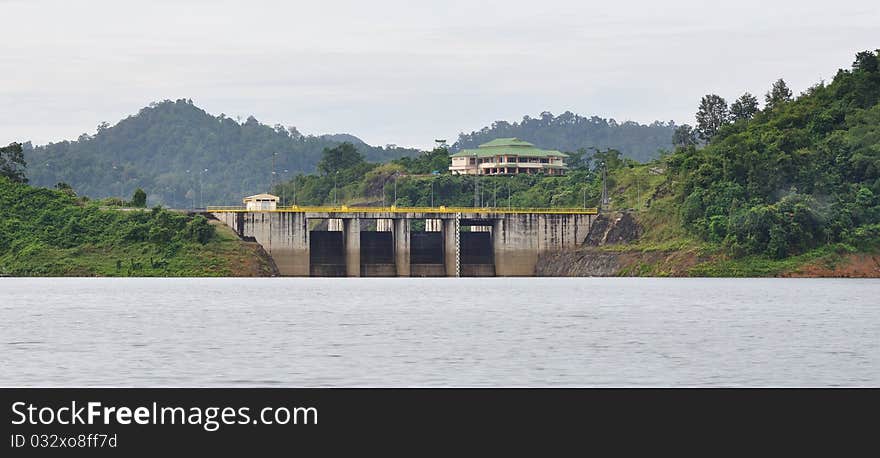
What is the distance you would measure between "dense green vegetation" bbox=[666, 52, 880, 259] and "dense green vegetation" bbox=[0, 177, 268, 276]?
52696 millimetres

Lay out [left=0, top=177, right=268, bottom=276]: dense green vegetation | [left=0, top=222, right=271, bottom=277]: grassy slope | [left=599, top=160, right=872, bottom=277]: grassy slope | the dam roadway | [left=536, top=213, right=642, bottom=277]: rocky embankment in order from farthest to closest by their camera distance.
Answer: [left=536, top=213, right=642, bottom=277]: rocky embankment < the dam roadway < [left=0, top=177, right=268, bottom=276]: dense green vegetation < [left=0, top=222, right=271, bottom=277]: grassy slope < [left=599, top=160, right=872, bottom=277]: grassy slope

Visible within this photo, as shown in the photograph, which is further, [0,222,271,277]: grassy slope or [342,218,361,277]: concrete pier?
[342,218,361,277]: concrete pier

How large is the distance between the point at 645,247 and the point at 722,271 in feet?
48.6

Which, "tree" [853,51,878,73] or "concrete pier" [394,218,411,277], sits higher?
"tree" [853,51,878,73]

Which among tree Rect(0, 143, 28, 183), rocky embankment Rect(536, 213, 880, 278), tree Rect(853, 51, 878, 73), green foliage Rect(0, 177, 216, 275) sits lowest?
rocky embankment Rect(536, 213, 880, 278)

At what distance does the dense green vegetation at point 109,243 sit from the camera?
167 meters

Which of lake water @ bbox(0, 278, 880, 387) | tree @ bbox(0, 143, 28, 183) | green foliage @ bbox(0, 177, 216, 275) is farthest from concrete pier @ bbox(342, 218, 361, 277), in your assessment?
lake water @ bbox(0, 278, 880, 387)

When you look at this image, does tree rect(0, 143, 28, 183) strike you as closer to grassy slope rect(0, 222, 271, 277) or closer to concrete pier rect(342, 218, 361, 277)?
grassy slope rect(0, 222, 271, 277)

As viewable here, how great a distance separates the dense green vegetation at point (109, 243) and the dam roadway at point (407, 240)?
585cm

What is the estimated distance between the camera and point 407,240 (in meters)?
181

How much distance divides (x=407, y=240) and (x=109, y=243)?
34283 millimetres

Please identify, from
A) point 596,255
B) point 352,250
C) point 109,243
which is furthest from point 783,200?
point 109,243

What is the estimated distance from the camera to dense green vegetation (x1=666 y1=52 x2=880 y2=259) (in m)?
159

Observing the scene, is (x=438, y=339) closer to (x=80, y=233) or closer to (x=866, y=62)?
(x=80, y=233)
